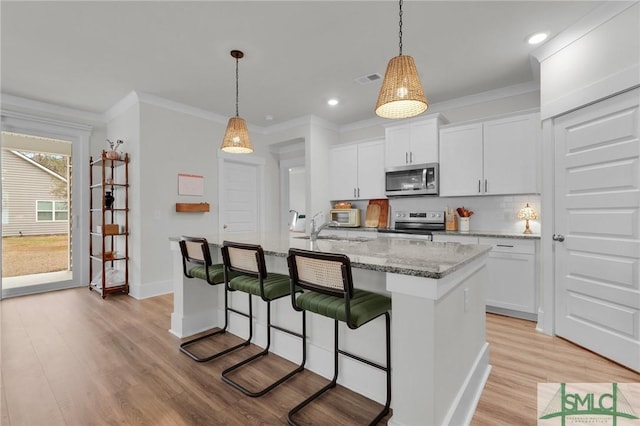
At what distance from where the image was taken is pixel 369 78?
3592 mm

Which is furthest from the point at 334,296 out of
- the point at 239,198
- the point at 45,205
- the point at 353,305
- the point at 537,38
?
the point at 45,205

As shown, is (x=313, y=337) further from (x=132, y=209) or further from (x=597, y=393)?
(x=132, y=209)

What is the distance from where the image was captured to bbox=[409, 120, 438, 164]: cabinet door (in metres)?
4.10

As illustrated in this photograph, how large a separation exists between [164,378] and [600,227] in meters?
3.45

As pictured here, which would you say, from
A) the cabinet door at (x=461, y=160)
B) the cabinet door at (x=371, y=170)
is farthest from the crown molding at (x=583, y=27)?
the cabinet door at (x=371, y=170)

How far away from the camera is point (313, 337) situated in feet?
7.23

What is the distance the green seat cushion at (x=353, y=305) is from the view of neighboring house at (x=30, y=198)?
4.71 meters

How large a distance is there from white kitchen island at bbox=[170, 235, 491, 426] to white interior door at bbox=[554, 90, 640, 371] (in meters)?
1.09

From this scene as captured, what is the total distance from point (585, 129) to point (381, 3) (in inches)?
77.0

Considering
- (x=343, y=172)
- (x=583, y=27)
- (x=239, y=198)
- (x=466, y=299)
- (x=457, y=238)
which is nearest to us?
(x=466, y=299)

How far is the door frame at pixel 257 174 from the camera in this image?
4.97 m

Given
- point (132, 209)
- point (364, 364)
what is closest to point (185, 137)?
point (132, 209)

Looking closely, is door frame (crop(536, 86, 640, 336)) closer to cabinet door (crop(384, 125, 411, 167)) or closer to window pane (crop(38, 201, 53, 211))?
cabinet door (crop(384, 125, 411, 167))

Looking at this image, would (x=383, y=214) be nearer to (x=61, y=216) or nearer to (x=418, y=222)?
(x=418, y=222)
